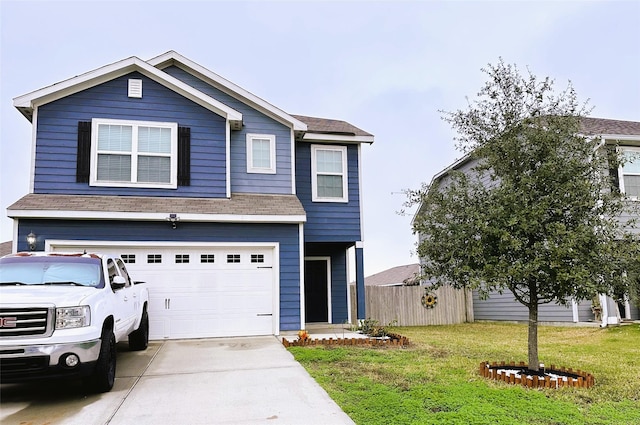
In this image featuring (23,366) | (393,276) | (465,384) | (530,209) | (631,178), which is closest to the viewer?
(23,366)

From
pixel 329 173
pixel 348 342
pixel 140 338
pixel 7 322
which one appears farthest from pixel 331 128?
pixel 7 322

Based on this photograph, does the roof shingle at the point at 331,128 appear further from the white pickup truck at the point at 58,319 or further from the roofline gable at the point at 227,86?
the white pickup truck at the point at 58,319

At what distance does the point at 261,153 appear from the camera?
1262 centimetres

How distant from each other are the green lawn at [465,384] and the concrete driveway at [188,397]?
0.41 metres

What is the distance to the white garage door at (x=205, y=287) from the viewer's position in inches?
421

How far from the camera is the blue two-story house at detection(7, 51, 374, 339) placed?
1059 cm

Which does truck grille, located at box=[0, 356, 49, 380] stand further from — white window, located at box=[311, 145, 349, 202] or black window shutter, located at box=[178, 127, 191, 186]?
white window, located at box=[311, 145, 349, 202]

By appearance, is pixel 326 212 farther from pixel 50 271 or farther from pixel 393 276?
pixel 393 276

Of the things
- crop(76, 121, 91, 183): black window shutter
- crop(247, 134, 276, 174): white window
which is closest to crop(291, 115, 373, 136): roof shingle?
crop(247, 134, 276, 174): white window

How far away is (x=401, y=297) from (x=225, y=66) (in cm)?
1285

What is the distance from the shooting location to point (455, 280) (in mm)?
7215

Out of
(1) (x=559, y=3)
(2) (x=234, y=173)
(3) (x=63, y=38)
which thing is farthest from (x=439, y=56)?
(3) (x=63, y=38)

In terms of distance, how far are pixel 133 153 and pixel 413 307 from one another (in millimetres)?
10193

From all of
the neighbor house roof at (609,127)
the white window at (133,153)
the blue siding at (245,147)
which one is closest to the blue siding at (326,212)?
the blue siding at (245,147)
